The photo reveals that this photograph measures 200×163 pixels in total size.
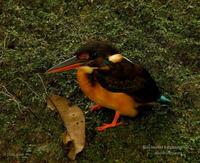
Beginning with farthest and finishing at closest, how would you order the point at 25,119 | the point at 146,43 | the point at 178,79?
the point at 146,43 → the point at 178,79 → the point at 25,119

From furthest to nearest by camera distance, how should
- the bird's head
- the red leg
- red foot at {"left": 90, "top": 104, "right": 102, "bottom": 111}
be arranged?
red foot at {"left": 90, "top": 104, "right": 102, "bottom": 111} → the red leg → the bird's head

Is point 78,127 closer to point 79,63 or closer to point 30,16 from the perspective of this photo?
point 79,63

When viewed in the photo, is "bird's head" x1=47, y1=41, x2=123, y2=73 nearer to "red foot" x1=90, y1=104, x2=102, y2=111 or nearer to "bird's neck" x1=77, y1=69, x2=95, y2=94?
"bird's neck" x1=77, y1=69, x2=95, y2=94

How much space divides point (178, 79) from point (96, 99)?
0.93 m

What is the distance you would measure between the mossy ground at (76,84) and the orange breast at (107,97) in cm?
21

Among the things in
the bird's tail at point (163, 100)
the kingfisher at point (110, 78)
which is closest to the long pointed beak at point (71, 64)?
the kingfisher at point (110, 78)

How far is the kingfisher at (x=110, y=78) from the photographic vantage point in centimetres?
348

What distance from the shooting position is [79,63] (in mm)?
3541

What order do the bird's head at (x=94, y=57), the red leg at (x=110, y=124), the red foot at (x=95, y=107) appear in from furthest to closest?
the red foot at (x=95, y=107), the red leg at (x=110, y=124), the bird's head at (x=94, y=57)

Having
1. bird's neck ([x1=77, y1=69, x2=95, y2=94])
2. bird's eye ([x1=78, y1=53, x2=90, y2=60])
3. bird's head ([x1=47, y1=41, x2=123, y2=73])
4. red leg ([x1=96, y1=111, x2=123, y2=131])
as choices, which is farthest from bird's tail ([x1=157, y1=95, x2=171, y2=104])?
bird's eye ([x1=78, y1=53, x2=90, y2=60])

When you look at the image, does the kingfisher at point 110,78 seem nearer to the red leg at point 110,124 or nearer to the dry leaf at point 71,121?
the red leg at point 110,124

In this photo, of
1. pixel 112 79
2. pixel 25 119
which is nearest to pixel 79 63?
pixel 112 79

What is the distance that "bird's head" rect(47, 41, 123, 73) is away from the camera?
347cm

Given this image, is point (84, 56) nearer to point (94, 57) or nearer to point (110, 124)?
point (94, 57)
